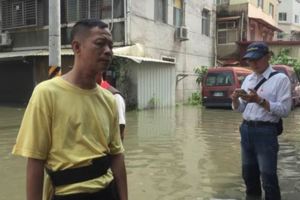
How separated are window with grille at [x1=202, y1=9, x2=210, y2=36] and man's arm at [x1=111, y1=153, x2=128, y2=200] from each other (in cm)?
2620

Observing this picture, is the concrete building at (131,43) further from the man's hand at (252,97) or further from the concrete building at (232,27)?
the man's hand at (252,97)

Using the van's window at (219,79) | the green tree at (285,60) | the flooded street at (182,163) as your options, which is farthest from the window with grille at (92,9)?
the green tree at (285,60)

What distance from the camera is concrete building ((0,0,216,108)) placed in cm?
2002

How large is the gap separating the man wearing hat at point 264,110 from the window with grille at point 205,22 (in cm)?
2385

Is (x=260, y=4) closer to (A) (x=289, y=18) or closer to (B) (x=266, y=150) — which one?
(A) (x=289, y=18)

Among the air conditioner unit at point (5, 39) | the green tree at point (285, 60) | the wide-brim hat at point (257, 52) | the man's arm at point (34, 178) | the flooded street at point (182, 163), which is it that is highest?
the air conditioner unit at point (5, 39)

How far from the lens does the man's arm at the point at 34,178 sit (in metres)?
2.41

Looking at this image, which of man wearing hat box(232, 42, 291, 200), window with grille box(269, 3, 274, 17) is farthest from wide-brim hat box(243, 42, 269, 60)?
window with grille box(269, 3, 274, 17)

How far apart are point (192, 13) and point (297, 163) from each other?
61.7ft

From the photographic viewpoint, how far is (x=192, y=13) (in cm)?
2628

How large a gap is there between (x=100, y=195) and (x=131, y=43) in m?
17.9

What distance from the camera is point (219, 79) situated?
69.2ft

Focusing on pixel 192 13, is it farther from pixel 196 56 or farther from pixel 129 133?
pixel 129 133

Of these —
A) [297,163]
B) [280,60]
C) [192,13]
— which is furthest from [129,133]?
[280,60]
